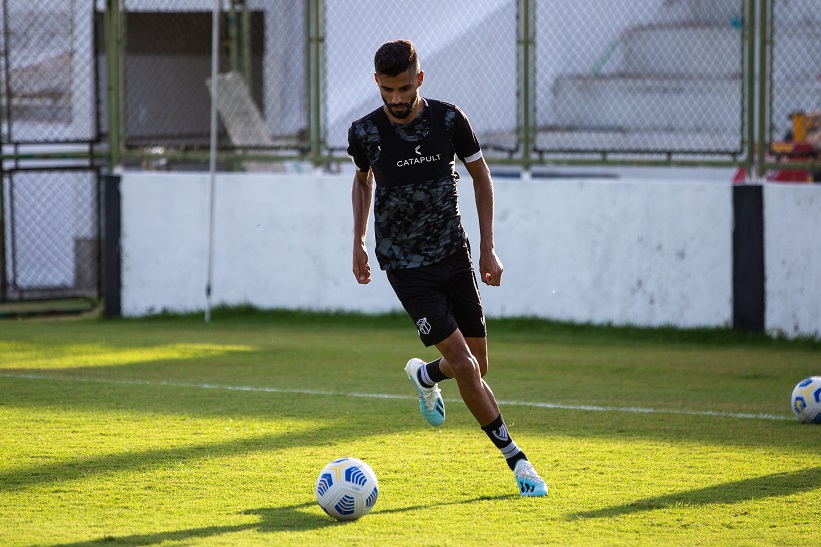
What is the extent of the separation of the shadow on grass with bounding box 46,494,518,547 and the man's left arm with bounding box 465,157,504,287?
102 centimetres

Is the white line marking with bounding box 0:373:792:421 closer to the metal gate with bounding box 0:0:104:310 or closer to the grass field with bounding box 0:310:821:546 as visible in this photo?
the grass field with bounding box 0:310:821:546

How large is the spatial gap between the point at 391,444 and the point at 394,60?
7.33 ft

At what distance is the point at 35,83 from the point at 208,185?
550cm

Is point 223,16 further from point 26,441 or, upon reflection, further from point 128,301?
point 26,441

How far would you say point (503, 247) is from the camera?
12438 millimetres

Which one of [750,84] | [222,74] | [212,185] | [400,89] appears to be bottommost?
[212,185]

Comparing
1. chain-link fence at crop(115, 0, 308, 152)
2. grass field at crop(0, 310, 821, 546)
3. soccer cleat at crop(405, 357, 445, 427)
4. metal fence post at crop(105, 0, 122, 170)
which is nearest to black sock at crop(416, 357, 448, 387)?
soccer cleat at crop(405, 357, 445, 427)

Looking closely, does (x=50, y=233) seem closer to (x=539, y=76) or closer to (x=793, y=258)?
(x=539, y=76)

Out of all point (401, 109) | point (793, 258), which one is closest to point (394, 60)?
point (401, 109)

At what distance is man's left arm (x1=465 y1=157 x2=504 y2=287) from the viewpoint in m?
5.31

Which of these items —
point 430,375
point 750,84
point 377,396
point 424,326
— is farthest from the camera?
point 750,84

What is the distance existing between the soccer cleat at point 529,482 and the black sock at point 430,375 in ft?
3.58

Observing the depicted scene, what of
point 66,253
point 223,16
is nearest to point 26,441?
point 66,253

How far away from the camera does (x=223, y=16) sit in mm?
17922
